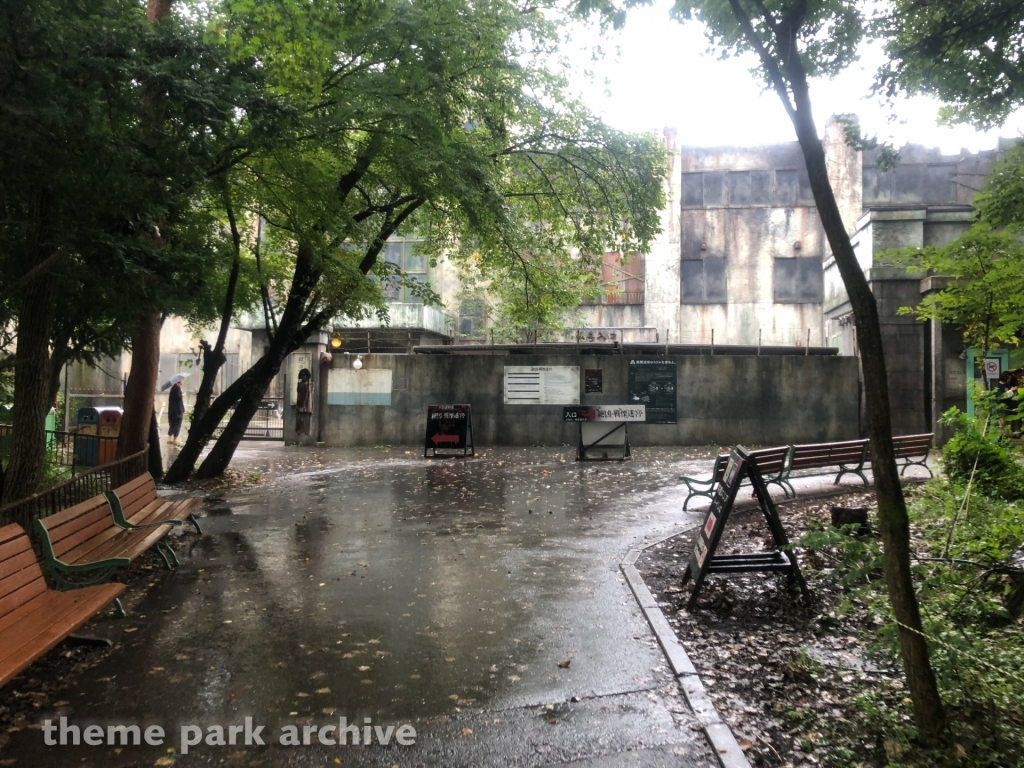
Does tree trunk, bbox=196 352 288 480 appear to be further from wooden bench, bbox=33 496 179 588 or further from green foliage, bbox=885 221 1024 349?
green foliage, bbox=885 221 1024 349

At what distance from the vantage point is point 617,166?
537 inches

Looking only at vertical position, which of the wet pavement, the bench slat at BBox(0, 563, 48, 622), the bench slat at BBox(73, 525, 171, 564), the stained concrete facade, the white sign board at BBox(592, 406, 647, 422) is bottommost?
the wet pavement

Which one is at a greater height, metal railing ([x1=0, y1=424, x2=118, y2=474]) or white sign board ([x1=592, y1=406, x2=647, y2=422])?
white sign board ([x1=592, y1=406, x2=647, y2=422])

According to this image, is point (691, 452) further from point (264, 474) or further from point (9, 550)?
point (9, 550)

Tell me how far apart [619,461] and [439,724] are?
41.4 feet

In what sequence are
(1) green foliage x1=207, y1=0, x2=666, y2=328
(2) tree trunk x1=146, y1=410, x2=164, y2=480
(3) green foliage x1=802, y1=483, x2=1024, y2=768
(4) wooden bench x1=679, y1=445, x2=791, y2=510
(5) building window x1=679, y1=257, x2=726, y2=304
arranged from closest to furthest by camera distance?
(3) green foliage x1=802, y1=483, x2=1024, y2=768 < (1) green foliage x1=207, y1=0, x2=666, y2=328 < (4) wooden bench x1=679, y1=445, x2=791, y2=510 < (2) tree trunk x1=146, y1=410, x2=164, y2=480 < (5) building window x1=679, y1=257, x2=726, y2=304

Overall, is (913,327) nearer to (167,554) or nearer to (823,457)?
(823,457)

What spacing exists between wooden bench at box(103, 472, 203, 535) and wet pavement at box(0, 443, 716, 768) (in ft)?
1.50

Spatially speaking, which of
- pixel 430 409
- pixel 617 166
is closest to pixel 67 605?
pixel 617 166

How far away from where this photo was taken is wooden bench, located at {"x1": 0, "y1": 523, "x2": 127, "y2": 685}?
13.2 ft

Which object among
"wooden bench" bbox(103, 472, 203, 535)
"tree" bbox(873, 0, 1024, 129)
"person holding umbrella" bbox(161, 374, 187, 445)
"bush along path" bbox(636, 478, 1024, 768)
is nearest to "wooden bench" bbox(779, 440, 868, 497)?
"bush along path" bbox(636, 478, 1024, 768)

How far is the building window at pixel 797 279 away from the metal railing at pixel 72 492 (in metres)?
29.3

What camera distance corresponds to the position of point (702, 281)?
34.0 metres

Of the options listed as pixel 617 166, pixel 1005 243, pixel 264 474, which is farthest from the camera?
pixel 264 474
